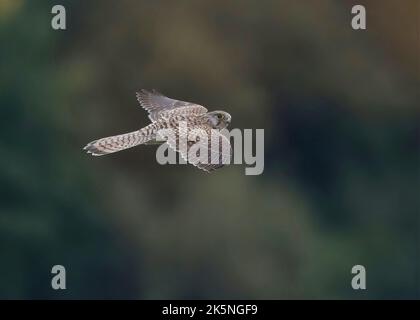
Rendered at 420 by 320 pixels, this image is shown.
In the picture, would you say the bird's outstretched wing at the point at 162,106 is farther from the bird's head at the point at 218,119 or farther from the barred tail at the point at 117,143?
the barred tail at the point at 117,143

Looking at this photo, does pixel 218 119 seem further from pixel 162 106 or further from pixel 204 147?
pixel 162 106

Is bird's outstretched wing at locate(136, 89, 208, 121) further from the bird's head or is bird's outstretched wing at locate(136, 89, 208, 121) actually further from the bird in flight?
the bird's head

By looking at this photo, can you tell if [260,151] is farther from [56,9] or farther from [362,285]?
[56,9]

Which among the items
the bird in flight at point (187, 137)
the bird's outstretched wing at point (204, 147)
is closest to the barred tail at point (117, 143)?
the bird in flight at point (187, 137)

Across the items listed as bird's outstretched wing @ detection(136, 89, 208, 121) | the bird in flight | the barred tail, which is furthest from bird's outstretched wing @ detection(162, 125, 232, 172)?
bird's outstretched wing @ detection(136, 89, 208, 121)

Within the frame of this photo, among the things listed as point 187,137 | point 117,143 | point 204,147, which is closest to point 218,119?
point 187,137
